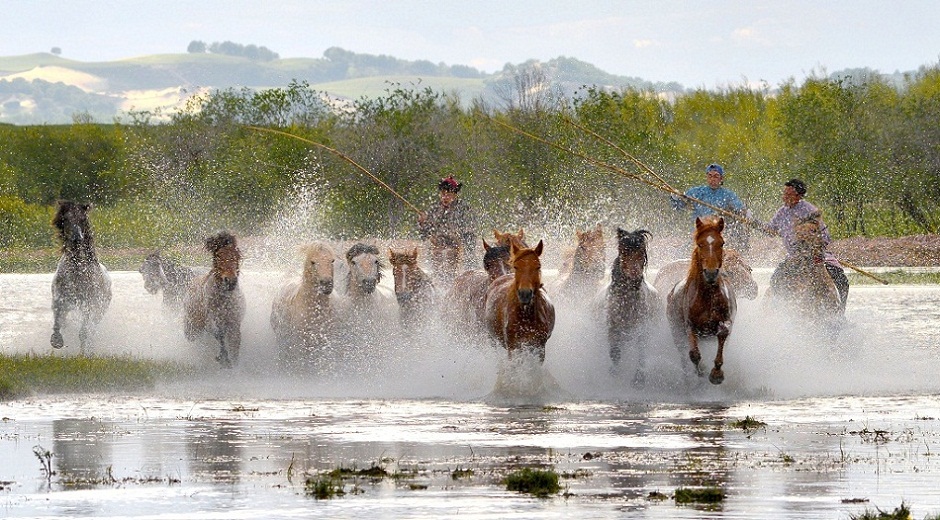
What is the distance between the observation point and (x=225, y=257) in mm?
17938

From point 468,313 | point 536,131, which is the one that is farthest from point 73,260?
point 536,131

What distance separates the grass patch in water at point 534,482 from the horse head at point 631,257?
5.95m

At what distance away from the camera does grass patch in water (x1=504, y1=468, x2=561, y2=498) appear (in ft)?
32.3

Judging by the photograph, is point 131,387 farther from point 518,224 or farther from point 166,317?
point 518,224

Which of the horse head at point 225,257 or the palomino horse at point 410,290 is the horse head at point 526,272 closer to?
the palomino horse at point 410,290

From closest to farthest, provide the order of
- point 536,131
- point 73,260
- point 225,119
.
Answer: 1. point 73,260
2. point 536,131
3. point 225,119

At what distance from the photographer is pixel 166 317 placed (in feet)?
73.5

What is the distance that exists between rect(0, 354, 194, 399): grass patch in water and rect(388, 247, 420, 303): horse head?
2.39 metres

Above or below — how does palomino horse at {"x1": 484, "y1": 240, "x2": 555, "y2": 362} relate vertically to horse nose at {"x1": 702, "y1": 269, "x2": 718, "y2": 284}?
below

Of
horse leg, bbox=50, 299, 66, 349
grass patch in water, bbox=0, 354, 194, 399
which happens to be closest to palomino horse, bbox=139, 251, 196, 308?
horse leg, bbox=50, 299, 66, 349

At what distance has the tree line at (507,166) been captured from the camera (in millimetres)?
46281

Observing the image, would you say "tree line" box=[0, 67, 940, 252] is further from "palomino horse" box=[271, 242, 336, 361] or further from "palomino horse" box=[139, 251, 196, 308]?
"palomino horse" box=[271, 242, 336, 361]

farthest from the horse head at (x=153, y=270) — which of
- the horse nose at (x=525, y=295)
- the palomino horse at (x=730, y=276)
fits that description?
the horse nose at (x=525, y=295)

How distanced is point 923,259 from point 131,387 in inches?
1069
